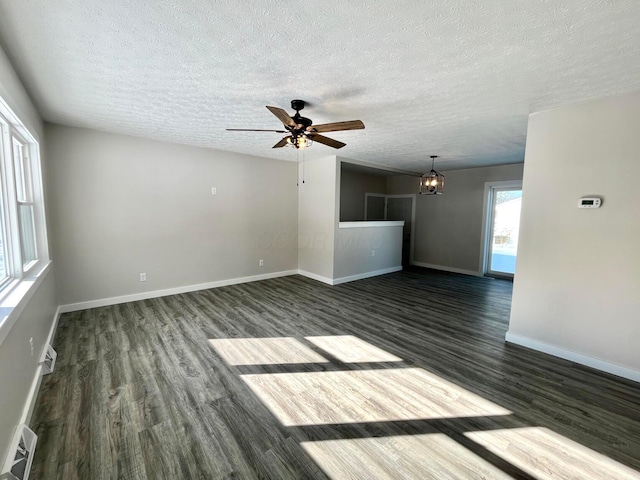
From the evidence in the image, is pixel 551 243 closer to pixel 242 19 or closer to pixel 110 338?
pixel 242 19

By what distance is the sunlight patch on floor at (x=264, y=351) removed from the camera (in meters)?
2.64

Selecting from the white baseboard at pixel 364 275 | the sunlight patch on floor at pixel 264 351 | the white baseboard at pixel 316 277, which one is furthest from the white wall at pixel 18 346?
the white baseboard at pixel 364 275

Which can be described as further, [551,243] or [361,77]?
[551,243]

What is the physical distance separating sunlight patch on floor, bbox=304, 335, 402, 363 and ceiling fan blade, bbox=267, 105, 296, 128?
2.23m

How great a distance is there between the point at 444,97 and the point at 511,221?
4.67 m

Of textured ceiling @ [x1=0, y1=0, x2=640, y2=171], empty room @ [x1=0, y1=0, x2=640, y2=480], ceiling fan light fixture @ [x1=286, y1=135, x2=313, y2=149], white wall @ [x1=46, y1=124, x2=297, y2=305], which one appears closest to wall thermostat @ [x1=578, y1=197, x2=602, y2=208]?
empty room @ [x1=0, y1=0, x2=640, y2=480]

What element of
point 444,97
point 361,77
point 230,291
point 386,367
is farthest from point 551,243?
point 230,291

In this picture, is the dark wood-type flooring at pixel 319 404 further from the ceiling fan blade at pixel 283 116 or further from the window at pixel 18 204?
the ceiling fan blade at pixel 283 116

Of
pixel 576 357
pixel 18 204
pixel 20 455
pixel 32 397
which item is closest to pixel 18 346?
pixel 32 397

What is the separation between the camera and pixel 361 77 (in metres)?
2.15

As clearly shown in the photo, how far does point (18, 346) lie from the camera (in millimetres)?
1813

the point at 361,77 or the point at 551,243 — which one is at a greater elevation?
the point at 361,77

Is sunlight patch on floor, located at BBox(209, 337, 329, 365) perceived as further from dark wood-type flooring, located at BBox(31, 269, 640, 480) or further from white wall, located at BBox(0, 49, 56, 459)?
white wall, located at BBox(0, 49, 56, 459)

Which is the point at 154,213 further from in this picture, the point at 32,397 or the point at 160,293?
the point at 32,397
